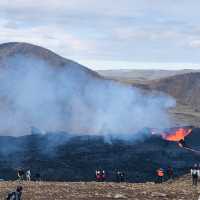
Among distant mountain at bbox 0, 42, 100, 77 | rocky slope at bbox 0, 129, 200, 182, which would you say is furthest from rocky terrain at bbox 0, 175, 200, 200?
distant mountain at bbox 0, 42, 100, 77

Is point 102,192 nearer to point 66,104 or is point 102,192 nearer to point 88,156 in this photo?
point 88,156

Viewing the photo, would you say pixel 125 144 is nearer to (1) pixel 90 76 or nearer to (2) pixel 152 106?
(2) pixel 152 106

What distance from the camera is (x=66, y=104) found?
3807 inches

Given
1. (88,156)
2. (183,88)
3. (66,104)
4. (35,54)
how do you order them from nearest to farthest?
(88,156), (66,104), (35,54), (183,88)

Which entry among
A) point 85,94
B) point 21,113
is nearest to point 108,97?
point 85,94

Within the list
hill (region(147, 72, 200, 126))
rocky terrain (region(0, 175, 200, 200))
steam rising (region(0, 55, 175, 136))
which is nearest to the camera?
rocky terrain (region(0, 175, 200, 200))

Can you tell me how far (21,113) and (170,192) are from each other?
5807 centimetres

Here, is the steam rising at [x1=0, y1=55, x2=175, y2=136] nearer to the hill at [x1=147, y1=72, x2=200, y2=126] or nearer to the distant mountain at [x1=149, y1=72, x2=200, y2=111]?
the hill at [x1=147, y1=72, x2=200, y2=126]

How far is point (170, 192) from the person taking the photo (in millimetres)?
34344

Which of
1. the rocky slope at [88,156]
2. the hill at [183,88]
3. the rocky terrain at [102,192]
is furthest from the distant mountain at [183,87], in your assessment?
the rocky terrain at [102,192]

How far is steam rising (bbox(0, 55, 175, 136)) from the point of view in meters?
82.5

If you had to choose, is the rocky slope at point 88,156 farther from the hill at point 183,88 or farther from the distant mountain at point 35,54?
the hill at point 183,88

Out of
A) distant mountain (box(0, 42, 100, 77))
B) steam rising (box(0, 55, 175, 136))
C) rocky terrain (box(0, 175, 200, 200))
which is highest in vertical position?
distant mountain (box(0, 42, 100, 77))

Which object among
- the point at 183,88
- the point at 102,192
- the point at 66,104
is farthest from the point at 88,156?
the point at 183,88
